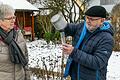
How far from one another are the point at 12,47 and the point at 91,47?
967 mm

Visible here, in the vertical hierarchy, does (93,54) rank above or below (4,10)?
below

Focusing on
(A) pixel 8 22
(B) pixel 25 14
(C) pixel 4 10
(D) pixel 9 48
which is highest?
(C) pixel 4 10

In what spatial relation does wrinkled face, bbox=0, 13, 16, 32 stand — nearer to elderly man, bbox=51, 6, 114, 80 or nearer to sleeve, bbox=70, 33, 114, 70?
elderly man, bbox=51, 6, 114, 80

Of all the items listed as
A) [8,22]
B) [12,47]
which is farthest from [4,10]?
[12,47]

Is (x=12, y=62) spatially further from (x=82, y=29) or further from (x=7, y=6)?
(x=82, y=29)

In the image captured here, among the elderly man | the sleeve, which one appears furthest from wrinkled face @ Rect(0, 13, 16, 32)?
the sleeve

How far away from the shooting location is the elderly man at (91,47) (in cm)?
318

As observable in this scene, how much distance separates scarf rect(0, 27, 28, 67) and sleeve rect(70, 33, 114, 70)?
80cm

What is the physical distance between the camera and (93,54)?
3.26 meters

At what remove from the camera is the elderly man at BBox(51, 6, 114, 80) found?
3.18 metres

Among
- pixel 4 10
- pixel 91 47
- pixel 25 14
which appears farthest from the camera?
pixel 25 14

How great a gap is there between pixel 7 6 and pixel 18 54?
0.56m

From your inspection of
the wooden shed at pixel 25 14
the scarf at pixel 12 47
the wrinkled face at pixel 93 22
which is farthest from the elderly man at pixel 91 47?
the wooden shed at pixel 25 14

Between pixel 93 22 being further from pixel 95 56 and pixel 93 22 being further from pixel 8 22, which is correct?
pixel 8 22
